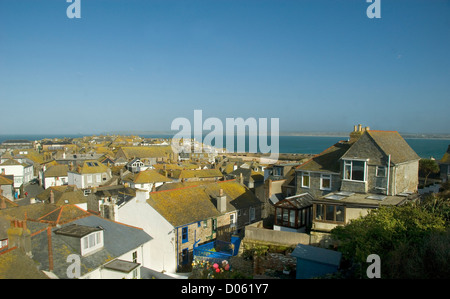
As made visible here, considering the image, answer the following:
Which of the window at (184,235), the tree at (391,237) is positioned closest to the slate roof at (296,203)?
the tree at (391,237)

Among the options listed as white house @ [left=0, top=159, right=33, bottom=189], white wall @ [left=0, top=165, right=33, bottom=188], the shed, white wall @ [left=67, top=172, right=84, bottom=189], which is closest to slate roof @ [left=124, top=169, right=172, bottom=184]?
white wall @ [left=67, top=172, right=84, bottom=189]

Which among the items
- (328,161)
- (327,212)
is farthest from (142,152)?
(327,212)

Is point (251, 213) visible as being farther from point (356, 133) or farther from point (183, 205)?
point (356, 133)

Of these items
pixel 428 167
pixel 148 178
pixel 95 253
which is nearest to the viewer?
pixel 95 253

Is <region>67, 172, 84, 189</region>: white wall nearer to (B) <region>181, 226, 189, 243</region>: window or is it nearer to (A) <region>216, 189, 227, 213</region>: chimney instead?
(A) <region>216, 189, 227, 213</region>: chimney

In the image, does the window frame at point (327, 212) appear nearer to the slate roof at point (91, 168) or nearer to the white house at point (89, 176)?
the white house at point (89, 176)
